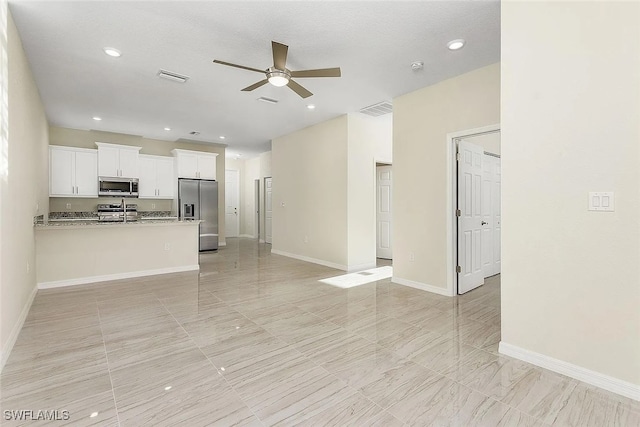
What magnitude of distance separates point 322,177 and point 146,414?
16.3 feet

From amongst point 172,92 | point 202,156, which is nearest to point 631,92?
point 172,92

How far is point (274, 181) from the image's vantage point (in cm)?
774

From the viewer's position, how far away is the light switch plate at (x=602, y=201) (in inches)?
79.1

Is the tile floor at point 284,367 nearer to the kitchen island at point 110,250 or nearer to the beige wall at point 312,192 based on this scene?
the kitchen island at point 110,250

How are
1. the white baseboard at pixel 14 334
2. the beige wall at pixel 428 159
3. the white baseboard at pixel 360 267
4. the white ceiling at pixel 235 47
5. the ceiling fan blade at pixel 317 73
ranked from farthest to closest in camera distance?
the white baseboard at pixel 360 267
the beige wall at pixel 428 159
the ceiling fan blade at pixel 317 73
the white ceiling at pixel 235 47
the white baseboard at pixel 14 334

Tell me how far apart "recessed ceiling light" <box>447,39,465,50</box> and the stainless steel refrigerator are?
20.9 feet

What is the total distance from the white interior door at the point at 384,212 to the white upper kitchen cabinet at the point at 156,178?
4.98 meters

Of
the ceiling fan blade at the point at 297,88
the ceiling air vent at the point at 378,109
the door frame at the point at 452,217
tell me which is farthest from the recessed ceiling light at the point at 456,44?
the ceiling air vent at the point at 378,109

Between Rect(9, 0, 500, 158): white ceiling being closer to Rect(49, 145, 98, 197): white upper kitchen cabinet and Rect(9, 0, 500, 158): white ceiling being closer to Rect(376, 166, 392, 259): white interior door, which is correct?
Rect(49, 145, 98, 197): white upper kitchen cabinet

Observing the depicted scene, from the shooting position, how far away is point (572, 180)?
7.07ft

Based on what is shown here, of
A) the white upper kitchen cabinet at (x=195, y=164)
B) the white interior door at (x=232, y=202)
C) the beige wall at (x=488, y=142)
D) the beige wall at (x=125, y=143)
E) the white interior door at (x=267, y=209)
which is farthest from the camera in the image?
the white interior door at (x=232, y=202)

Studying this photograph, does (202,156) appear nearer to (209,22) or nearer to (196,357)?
(209,22)

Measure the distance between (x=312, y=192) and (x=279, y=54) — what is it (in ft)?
12.5

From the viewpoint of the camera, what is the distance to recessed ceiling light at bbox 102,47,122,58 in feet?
10.8
